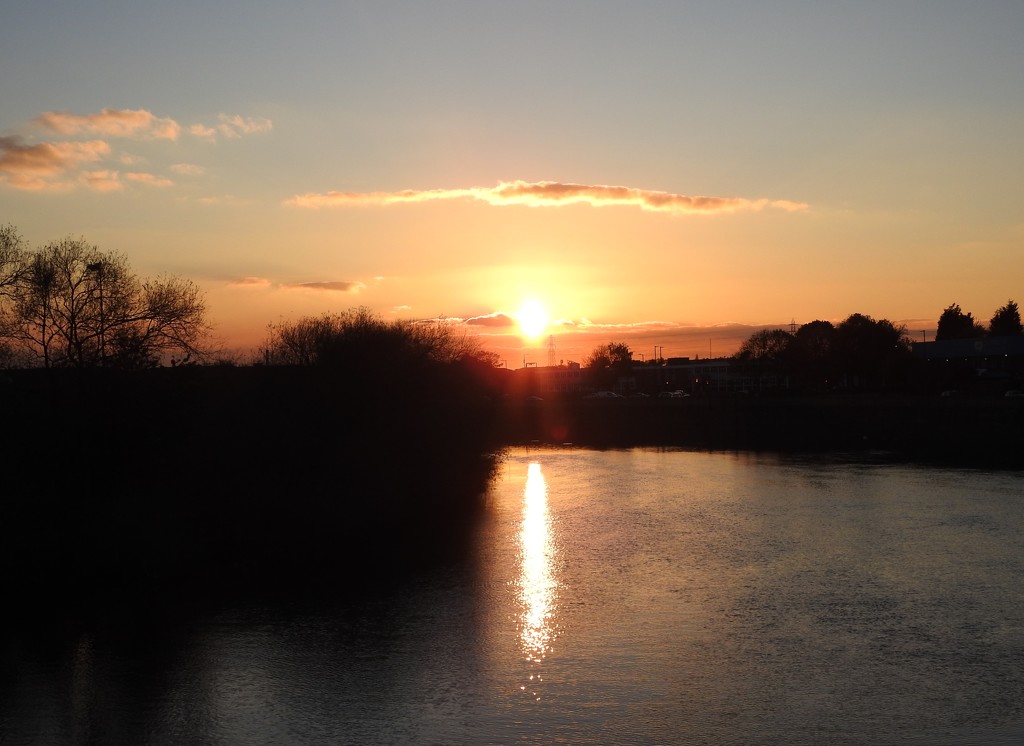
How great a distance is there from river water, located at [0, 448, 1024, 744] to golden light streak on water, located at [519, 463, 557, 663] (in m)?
0.11

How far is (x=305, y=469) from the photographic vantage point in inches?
1293

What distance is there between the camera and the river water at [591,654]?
13.8m

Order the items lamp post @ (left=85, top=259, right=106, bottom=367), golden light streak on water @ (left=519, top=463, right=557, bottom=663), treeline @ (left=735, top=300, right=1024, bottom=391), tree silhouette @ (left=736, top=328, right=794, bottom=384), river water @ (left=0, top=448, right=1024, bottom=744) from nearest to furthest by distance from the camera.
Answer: river water @ (left=0, top=448, right=1024, bottom=744)
golden light streak on water @ (left=519, top=463, right=557, bottom=663)
lamp post @ (left=85, top=259, right=106, bottom=367)
treeline @ (left=735, top=300, right=1024, bottom=391)
tree silhouette @ (left=736, top=328, right=794, bottom=384)

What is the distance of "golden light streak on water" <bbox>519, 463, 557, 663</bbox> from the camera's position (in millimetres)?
18464

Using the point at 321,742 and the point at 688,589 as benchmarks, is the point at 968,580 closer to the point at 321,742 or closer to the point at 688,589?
the point at 688,589

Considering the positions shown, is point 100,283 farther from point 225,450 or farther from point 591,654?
point 591,654

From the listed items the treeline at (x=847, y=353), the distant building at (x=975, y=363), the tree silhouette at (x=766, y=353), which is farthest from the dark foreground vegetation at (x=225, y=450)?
the tree silhouette at (x=766, y=353)

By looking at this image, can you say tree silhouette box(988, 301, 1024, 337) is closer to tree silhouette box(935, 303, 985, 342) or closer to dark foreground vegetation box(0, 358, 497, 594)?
tree silhouette box(935, 303, 985, 342)

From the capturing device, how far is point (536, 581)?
24000mm

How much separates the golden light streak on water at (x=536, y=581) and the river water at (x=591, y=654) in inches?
4.3

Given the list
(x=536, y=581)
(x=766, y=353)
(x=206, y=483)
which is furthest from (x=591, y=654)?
(x=766, y=353)

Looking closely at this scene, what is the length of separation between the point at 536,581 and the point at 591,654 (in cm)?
680

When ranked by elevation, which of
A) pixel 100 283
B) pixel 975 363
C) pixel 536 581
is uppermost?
pixel 100 283

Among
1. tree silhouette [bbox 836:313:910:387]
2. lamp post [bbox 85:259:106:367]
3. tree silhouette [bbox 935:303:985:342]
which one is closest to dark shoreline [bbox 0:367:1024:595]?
lamp post [bbox 85:259:106:367]
